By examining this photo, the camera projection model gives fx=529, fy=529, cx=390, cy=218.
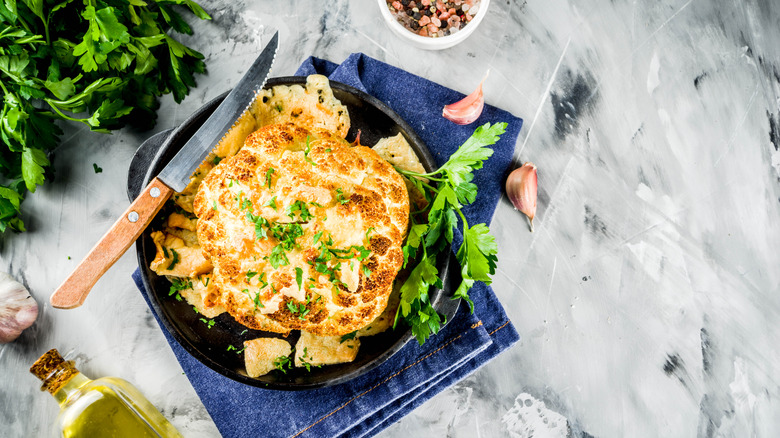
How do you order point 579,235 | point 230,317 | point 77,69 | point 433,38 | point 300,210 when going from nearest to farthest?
point 300,210 < point 230,317 < point 77,69 < point 433,38 < point 579,235

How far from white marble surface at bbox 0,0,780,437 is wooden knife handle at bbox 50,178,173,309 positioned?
510 mm

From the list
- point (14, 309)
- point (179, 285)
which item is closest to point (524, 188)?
point (179, 285)

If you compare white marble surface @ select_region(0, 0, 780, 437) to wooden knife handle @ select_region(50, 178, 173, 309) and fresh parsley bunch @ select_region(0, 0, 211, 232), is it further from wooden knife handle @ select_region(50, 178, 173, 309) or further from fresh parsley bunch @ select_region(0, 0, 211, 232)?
wooden knife handle @ select_region(50, 178, 173, 309)

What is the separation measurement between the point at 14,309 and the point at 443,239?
1.58 metres

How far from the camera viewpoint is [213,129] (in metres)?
1.51

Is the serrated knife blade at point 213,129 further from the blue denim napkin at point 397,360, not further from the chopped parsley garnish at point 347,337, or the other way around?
the chopped parsley garnish at point 347,337

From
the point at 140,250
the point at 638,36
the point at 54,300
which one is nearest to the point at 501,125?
the point at 638,36

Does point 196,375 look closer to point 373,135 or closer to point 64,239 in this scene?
point 64,239

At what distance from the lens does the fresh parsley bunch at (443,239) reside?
4.91 ft

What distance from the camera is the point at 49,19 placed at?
164 cm

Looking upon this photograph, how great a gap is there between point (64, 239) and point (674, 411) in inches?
94.6

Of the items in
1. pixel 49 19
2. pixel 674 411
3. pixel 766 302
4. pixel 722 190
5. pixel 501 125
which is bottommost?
pixel 674 411

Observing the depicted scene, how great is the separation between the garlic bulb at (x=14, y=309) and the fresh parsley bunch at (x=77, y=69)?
21cm

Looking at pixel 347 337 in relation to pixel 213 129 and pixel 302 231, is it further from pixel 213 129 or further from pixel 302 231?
pixel 213 129
